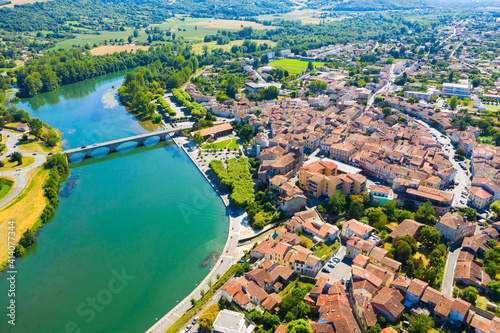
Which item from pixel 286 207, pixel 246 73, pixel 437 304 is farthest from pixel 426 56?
pixel 437 304

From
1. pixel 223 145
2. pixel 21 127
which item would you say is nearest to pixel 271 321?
pixel 223 145

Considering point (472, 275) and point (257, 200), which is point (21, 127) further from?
point (472, 275)

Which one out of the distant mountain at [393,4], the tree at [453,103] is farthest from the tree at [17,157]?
the distant mountain at [393,4]

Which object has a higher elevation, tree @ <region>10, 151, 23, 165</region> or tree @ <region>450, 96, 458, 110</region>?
tree @ <region>10, 151, 23, 165</region>

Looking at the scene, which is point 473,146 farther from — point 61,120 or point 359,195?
point 61,120

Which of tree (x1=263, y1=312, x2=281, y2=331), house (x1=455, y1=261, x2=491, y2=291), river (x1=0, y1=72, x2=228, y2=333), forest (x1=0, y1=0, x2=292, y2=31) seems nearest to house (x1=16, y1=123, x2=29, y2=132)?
river (x1=0, y1=72, x2=228, y2=333)

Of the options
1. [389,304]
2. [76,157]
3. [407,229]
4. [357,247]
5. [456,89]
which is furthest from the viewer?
[456,89]

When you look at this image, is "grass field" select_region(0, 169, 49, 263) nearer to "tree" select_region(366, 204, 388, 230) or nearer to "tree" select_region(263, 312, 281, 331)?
"tree" select_region(263, 312, 281, 331)
